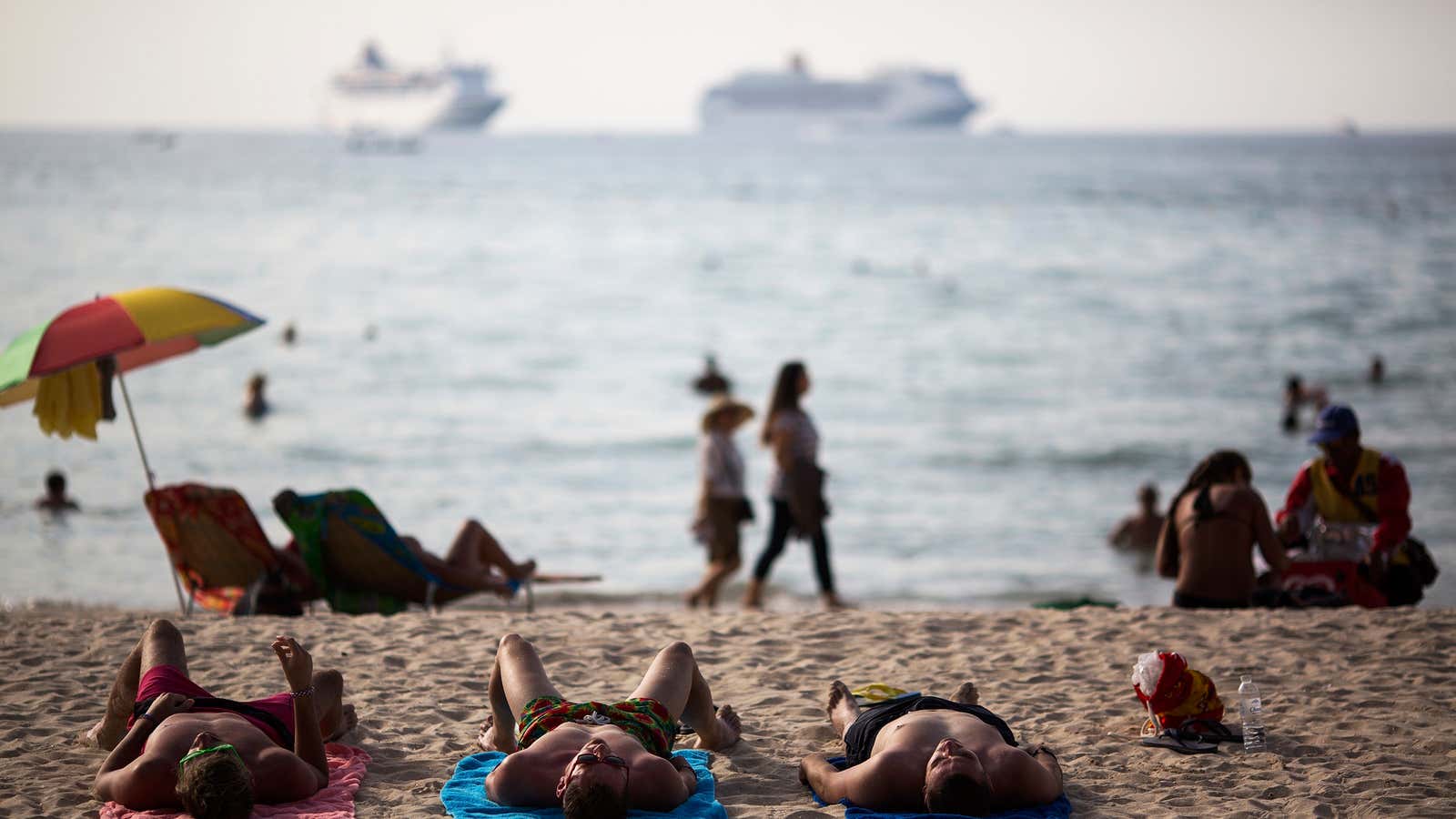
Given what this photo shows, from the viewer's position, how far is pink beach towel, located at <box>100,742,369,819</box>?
378 cm

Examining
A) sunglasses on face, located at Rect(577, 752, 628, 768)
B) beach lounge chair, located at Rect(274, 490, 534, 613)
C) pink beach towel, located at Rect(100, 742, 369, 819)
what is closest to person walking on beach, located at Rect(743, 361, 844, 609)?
beach lounge chair, located at Rect(274, 490, 534, 613)

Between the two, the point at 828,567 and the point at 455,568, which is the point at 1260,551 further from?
the point at 455,568

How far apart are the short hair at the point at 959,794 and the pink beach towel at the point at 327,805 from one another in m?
1.58

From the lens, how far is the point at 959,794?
3633 millimetres

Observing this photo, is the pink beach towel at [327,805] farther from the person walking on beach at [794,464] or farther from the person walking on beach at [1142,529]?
the person walking on beach at [1142,529]

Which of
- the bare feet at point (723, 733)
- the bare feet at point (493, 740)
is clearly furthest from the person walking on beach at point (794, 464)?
the bare feet at point (493, 740)

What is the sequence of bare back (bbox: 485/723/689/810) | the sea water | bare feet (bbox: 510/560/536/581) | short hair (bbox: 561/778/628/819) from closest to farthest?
short hair (bbox: 561/778/628/819) → bare back (bbox: 485/723/689/810) → bare feet (bbox: 510/560/536/581) → the sea water

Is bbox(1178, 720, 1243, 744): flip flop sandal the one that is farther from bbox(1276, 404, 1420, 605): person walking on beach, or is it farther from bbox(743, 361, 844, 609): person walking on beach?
bbox(743, 361, 844, 609): person walking on beach

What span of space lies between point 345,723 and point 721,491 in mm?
3514

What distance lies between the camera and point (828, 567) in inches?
309

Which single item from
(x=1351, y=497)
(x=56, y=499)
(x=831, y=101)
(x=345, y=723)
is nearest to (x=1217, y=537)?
(x=1351, y=497)

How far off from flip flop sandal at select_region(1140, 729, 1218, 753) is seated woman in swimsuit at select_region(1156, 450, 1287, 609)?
61.1 inches

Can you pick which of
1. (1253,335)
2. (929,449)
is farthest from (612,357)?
(1253,335)

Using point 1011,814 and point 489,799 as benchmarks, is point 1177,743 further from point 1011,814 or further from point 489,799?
point 489,799
